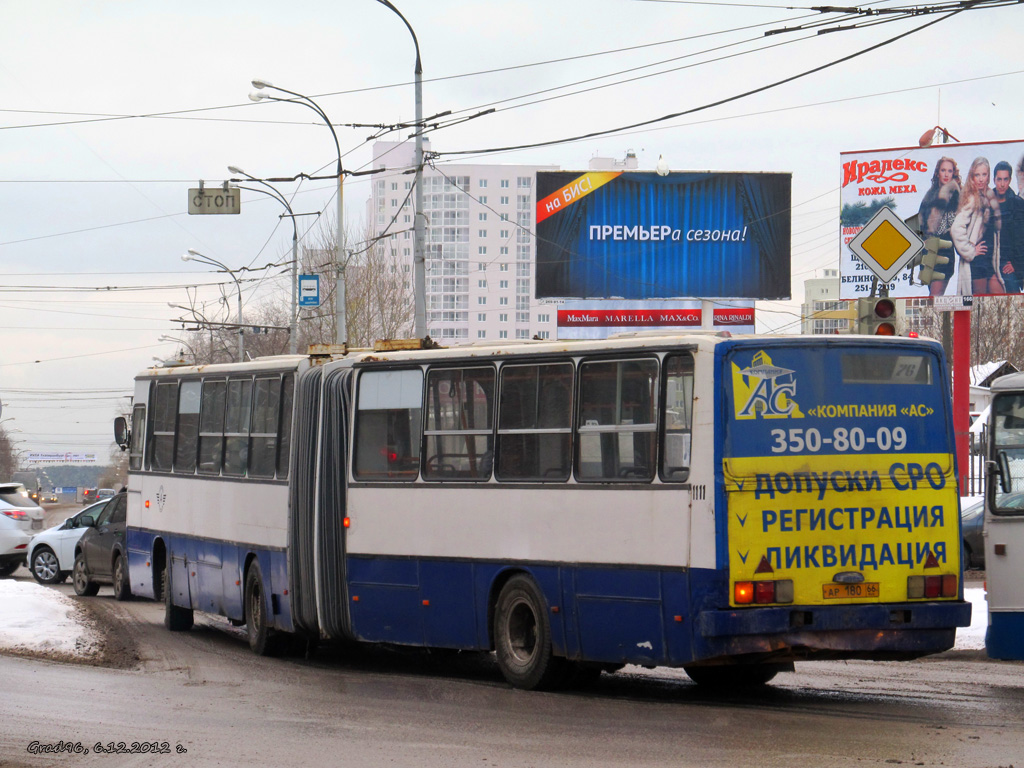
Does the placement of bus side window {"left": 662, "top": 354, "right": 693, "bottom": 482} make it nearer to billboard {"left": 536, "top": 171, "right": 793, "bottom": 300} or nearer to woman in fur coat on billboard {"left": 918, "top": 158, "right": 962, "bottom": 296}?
woman in fur coat on billboard {"left": 918, "top": 158, "right": 962, "bottom": 296}

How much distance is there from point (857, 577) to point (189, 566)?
9447 mm

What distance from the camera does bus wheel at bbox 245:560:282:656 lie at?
14703 mm

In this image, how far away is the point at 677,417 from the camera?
1006 cm

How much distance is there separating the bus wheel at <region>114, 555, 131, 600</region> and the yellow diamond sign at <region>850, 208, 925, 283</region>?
1283 cm

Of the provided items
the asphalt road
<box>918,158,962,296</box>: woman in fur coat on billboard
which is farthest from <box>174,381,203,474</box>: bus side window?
<box>918,158,962,296</box>: woman in fur coat on billboard

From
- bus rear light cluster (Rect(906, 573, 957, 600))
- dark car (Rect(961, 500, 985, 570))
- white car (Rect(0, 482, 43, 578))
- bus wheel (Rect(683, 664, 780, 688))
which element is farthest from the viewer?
white car (Rect(0, 482, 43, 578))

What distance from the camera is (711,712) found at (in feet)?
32.0

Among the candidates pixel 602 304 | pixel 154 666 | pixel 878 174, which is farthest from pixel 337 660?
pixel 602 304

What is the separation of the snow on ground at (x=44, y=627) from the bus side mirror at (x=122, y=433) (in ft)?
8.34

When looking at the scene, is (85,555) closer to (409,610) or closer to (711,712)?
(409,610)

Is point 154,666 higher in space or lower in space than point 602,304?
lower

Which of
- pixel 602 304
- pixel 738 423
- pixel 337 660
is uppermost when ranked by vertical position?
pixel 602 304

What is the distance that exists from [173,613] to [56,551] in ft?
30.4

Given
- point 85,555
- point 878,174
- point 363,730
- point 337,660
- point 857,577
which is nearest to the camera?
point 363,730
